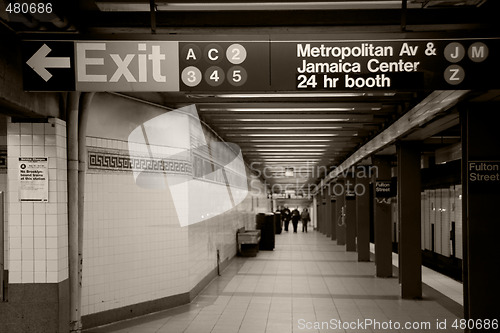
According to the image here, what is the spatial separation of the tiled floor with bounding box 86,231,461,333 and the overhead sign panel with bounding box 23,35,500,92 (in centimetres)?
418

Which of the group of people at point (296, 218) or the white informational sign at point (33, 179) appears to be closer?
the white informational sign at point (33, 179)

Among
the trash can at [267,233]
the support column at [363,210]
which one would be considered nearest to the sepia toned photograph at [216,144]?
the support column at [363,210]

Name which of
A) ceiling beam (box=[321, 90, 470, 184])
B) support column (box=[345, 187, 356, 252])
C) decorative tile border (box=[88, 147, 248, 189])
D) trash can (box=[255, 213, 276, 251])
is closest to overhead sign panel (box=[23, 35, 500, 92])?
ceiling beam (box=[321, 90, 470, 184])

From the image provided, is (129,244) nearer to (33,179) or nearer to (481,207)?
(33,179)

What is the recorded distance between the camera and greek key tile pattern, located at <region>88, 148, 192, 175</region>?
286 inches

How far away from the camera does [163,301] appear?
8383 millimetres

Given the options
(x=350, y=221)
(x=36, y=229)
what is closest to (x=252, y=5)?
(x=36, y=229)

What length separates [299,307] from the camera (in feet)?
28.4

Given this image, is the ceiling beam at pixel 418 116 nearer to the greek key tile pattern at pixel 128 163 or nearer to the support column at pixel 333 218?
the greek key tile pattern at pixel 128 163

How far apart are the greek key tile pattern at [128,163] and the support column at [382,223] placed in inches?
185

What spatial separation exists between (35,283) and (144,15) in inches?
118

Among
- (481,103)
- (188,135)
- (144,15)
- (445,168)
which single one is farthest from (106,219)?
(445,168)

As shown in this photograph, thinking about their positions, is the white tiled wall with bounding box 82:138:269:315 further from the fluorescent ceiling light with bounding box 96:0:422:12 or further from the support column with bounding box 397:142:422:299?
the support column with bounding box 397:142:422:299

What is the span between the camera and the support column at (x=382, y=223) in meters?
11.6
